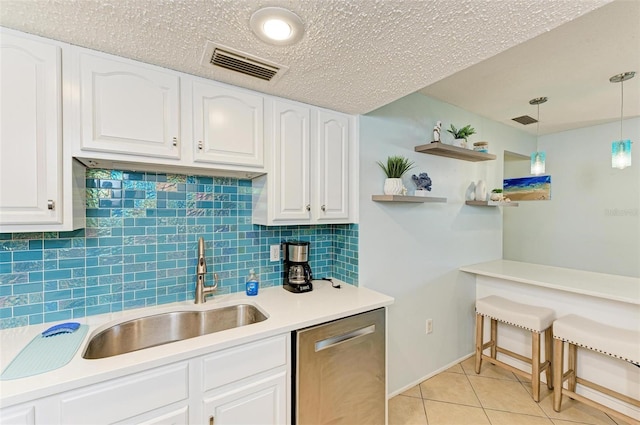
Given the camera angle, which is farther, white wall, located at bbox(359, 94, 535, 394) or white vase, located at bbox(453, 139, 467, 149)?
white vase, located at bbox(453, 139, 467, 149)

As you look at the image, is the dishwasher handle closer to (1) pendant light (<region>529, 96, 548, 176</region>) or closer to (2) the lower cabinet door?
(2) the lower cabinet door

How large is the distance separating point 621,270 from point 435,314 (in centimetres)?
244

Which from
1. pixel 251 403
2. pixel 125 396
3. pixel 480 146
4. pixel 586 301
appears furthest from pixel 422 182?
pixel 125 396

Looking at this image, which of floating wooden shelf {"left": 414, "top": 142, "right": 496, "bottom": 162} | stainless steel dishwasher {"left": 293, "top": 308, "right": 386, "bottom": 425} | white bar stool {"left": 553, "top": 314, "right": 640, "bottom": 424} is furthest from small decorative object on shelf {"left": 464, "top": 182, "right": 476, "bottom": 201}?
stainless steel dishwasher {"left": 293, "top": 308, "right": 386, "bottom": 425}

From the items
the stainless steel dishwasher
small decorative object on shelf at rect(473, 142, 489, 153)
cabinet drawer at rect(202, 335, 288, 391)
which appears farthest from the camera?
small decorative object on shelf at rect(473, 142, 489, 153)

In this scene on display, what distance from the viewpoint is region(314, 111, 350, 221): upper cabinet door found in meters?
1.92

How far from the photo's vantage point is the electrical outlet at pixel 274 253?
80.1 inches

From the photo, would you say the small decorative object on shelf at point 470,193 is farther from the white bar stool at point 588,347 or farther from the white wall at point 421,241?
the white bar stool at point 588,347

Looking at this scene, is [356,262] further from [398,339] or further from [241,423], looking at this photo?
[241,423]

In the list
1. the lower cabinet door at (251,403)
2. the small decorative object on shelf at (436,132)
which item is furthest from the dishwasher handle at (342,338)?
the small decorative object on shelf at (436,132)

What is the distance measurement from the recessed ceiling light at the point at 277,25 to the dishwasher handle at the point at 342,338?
4.93 ft

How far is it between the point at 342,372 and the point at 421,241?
1.35m

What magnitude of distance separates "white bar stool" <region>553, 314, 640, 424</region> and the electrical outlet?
A: 7.10 ft

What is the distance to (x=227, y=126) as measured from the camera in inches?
62.2
